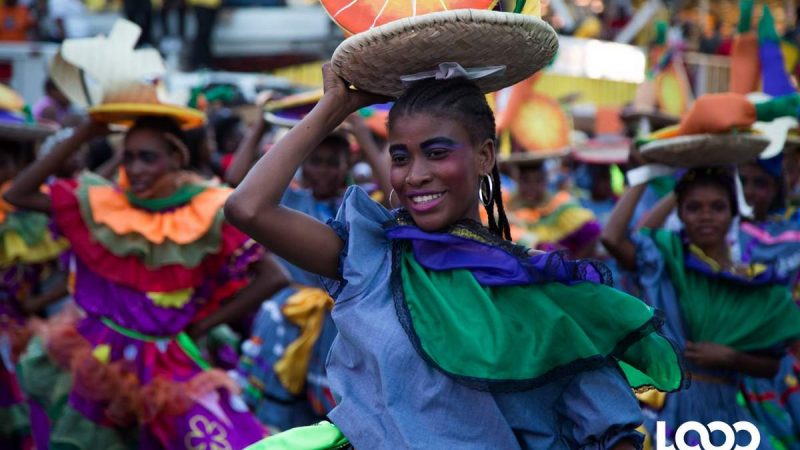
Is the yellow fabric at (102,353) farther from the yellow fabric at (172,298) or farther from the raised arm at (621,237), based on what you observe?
the raised arm at (621,237)

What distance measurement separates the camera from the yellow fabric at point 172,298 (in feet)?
19.9

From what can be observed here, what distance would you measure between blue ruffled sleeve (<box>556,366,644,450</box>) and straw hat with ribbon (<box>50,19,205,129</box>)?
3.41m

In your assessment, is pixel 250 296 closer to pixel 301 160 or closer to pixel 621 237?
pixel 621 237

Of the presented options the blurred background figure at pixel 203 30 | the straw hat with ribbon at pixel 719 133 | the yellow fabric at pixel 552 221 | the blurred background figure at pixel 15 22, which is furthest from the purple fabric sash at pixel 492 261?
the blurred background figure at pixel 203 30

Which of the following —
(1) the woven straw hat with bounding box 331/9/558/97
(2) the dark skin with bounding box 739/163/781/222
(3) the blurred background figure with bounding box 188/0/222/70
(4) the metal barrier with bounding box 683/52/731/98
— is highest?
(1) the woven straw hat with bounding box 331/9/558/97

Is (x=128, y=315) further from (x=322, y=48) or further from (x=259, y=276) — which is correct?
(x=322, y=48)

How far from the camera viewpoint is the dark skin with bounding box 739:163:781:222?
7598 mm

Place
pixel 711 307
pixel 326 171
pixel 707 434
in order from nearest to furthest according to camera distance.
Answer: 1. pixel 707 434
2. pixel 711 307
3. pixel 326 171

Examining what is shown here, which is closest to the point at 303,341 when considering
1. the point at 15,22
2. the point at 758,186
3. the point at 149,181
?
the point at 149,181

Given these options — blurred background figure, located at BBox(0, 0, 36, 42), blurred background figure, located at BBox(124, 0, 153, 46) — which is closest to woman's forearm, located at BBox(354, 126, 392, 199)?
→ blurred background figure, located at BBox(0, 0, 36, 42)

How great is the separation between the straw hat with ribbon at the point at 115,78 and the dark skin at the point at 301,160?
2.79 meters

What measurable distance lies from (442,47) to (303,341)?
404 centimetres

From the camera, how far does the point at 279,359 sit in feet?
24.0

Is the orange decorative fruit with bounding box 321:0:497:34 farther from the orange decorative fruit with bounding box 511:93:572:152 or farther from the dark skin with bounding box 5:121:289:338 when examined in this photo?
the orange decorative fruit with bounding box 511:93:572:152
